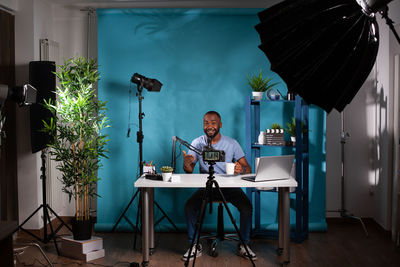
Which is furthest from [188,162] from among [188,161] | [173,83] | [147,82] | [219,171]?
[173,83]

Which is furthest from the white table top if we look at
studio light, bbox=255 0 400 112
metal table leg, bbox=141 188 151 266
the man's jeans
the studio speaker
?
studio light, bbox=255 0 400 112

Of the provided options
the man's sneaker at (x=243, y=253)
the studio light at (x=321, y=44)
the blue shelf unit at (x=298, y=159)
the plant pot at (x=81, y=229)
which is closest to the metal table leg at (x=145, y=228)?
the plant pot at (x=81, y=229)

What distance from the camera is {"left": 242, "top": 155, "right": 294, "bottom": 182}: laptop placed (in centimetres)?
359

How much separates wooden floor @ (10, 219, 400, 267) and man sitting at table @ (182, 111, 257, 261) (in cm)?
18

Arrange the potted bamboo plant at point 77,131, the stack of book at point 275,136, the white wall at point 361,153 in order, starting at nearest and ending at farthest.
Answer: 1. the potted bamboo plant at point 77,131
2. the stack of book at point 275,136
3. the white wall at point 361,153

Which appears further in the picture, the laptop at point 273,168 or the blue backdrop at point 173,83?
the blue backdrop at point 173,83

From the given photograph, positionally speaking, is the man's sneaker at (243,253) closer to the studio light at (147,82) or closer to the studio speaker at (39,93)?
the studio light at (147,82)

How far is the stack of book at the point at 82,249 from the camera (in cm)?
389

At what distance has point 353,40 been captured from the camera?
0.96m

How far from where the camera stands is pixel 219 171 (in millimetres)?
4465

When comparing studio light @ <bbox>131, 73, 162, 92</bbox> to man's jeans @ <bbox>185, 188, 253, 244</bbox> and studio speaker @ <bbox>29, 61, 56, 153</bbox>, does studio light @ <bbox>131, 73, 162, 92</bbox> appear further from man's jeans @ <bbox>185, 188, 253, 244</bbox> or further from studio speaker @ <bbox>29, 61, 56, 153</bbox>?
man's jeans @ <bbox>185, 188, 253, 244</bbox>

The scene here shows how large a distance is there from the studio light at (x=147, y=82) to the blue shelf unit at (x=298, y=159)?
3.41 feet

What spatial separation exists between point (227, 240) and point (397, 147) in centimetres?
211

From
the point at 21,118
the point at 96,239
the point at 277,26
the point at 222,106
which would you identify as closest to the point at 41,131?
the point at 21,118
